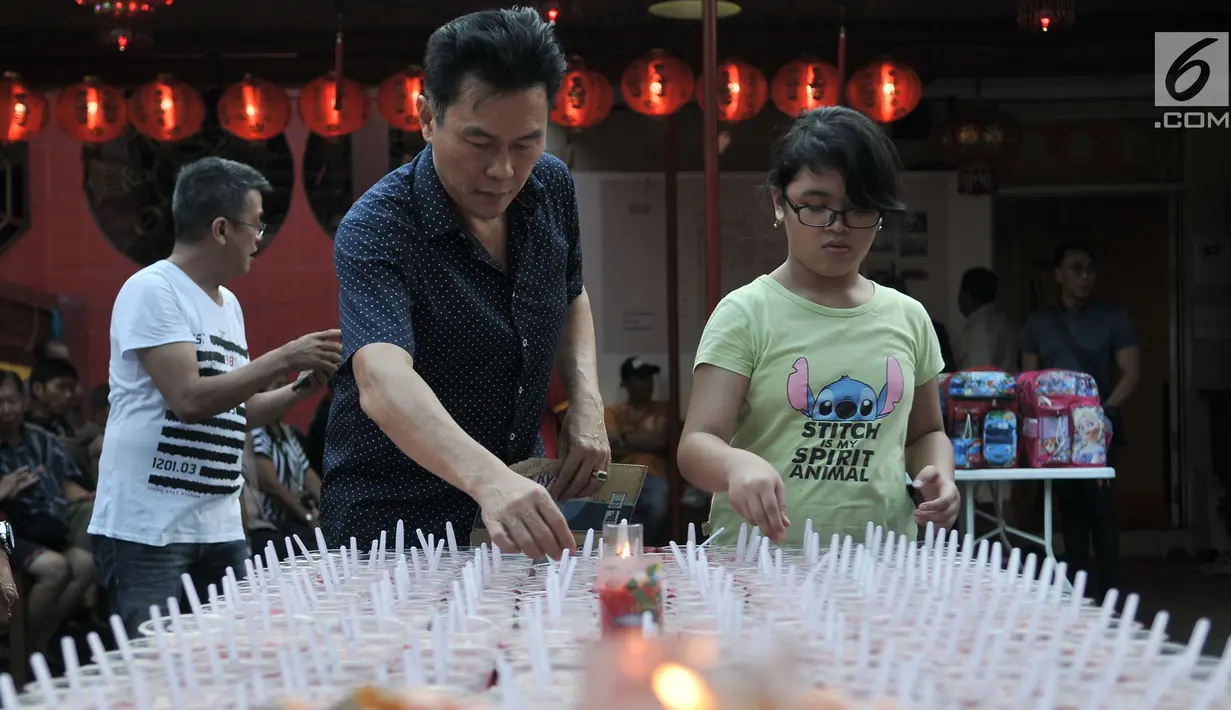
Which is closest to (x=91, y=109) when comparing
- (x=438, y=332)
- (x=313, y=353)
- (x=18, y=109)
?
(x=18, y=109)

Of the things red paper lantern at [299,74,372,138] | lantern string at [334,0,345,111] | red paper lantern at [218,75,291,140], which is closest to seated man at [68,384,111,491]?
red paper lantern at [218,75,291,140]

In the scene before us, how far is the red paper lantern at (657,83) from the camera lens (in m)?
6.61

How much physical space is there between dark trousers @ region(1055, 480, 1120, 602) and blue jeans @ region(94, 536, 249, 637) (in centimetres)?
390

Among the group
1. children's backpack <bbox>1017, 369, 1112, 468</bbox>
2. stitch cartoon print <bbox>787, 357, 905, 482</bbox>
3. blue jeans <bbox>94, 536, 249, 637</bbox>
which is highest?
stitch cartoon print <bbox>787, 357, 905, 482</bbox>

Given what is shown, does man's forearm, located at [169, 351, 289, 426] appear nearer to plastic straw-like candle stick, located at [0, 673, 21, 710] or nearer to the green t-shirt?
the green t-shirt

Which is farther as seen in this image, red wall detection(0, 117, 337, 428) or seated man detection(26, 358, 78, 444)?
red wall detection(0, 117, 337, 428)

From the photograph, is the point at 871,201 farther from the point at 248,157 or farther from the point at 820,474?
the point at 248,157

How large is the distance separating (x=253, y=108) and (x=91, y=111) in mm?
825

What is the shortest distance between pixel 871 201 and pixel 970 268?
5.76 metres

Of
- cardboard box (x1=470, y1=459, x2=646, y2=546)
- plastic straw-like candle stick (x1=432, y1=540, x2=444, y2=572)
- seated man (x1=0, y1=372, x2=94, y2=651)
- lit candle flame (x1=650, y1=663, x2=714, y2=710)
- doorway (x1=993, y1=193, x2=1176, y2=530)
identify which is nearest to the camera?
lit candle flame (x1=650, y1=663, x2=714, y2=710)

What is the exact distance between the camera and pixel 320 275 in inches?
285

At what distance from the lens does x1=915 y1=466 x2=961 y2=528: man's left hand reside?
218 centimetres

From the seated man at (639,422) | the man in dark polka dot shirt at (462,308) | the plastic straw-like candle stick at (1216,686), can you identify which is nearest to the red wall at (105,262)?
the seated man at (639,422)

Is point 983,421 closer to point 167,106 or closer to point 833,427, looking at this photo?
point 833,427
